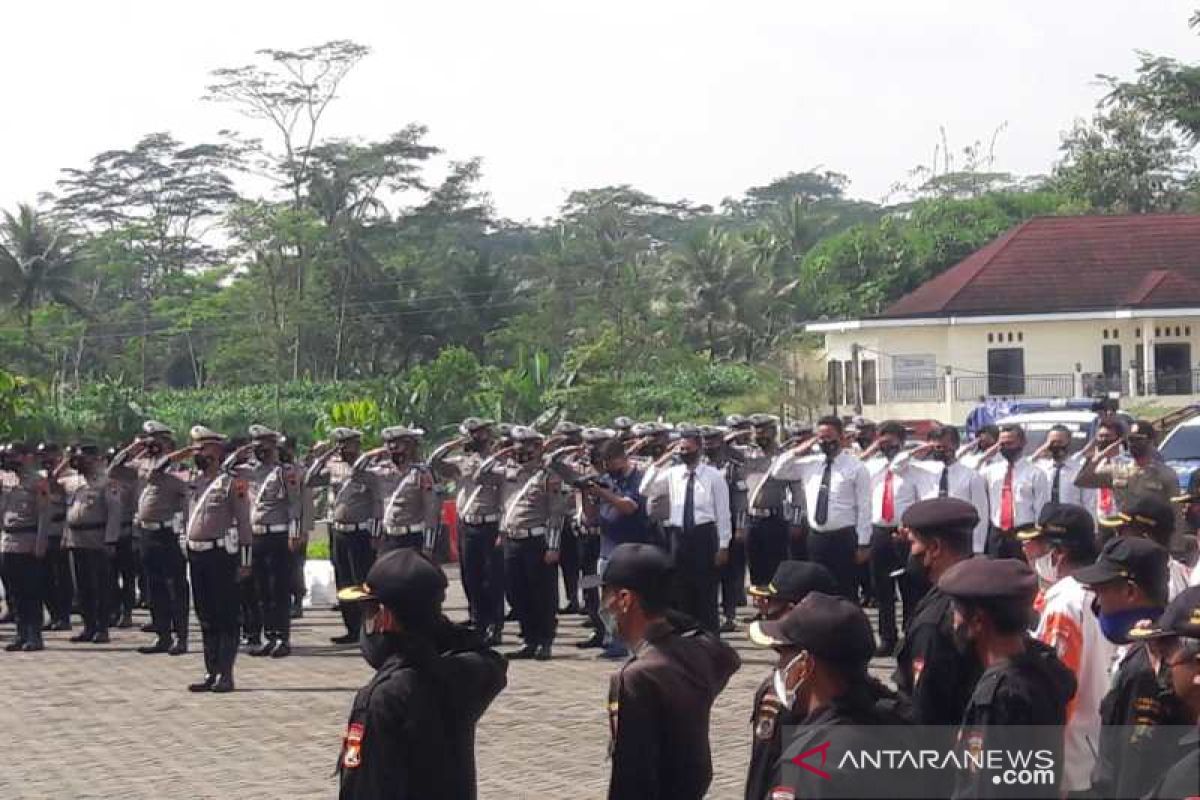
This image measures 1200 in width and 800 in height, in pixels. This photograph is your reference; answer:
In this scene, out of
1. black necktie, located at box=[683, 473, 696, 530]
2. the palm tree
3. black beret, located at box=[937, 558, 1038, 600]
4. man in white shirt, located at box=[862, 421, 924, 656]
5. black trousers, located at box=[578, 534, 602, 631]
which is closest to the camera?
black beret, located at box=[937, 558, 1038, 600]

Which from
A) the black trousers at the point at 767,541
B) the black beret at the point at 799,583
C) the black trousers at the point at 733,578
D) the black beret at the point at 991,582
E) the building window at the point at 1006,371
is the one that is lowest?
the black trousers at the point at 733,578

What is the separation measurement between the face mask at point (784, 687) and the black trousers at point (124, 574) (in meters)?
15.0

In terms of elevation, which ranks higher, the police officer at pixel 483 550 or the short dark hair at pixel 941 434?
the short dark hair at pixel 941 434

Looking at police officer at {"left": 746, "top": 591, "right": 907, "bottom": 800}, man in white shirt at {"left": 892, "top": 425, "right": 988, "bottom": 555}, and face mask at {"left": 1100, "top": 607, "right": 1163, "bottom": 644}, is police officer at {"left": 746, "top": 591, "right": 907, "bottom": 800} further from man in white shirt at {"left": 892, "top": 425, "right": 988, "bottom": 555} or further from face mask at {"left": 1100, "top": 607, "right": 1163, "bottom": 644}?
man in white shirt at {"left": 892, "top": 425, "right": 988, "bottom": 555}

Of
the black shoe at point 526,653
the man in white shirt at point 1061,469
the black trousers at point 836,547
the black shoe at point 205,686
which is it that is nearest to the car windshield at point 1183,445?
the man in white shirt at point 1061,469

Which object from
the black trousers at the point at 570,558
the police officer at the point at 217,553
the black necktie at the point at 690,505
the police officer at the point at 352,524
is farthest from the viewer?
the black trousers at the point at 570,558

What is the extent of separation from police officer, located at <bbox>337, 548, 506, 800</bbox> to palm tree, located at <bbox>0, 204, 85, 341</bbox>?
59908 mm

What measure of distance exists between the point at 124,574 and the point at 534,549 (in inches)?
221

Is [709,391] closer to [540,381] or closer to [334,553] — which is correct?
[540,381]

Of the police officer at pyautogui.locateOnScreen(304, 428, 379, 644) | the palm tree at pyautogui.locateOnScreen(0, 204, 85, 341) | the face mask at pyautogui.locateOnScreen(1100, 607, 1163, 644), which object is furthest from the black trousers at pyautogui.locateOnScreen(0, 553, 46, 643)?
the palm tree at pyautogui.locateOnScreen(0, 204, 85, 341)

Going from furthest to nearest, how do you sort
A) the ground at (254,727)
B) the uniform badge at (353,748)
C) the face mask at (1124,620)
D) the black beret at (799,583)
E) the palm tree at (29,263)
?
the palm tree at (29,263), the ground at (254,727), the black beret at (799,583), the face mask at (1124,620), the uniform badge at (353,748)

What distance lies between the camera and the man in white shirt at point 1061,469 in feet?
55.9

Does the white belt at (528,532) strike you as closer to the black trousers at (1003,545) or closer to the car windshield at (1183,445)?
the black trousers at (1003,545)

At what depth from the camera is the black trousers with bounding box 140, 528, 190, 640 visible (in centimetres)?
1730
